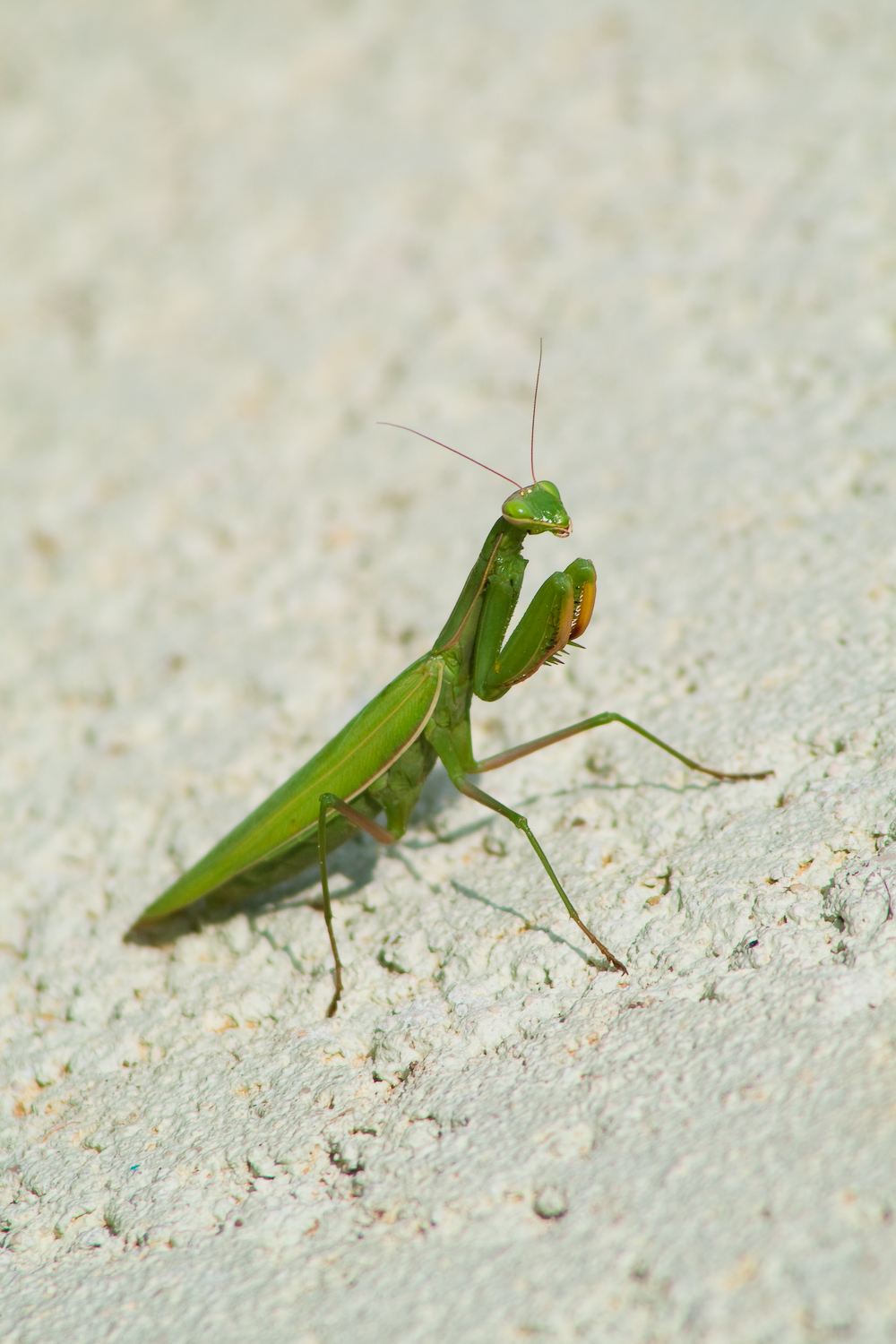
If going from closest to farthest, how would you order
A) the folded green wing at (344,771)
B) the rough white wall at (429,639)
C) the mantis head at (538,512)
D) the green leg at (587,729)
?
the rough white wall at (429,639), the mantis head at (538,512), the green leg at (587,729), the folded green wing at (344,771)

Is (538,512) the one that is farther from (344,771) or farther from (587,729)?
(344,771)

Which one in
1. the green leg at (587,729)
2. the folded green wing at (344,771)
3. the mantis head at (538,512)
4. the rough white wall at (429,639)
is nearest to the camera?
the rough white wall at (429,639)

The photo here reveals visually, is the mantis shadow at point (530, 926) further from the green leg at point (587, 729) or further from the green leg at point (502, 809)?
the green leg at point (587, 729)

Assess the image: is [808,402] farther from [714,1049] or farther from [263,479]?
[714,1049]

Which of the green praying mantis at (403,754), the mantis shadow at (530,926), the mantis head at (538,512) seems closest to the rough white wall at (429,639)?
the mantis shadow at (530,926)

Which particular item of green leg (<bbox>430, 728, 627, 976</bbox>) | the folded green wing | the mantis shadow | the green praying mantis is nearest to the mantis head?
the green praying mantis

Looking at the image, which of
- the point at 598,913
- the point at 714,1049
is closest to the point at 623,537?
the point at 598,913

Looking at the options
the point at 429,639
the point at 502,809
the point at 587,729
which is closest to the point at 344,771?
the point at 502,809

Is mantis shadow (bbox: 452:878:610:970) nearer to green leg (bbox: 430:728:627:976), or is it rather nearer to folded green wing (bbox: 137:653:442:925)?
green leg (bbox: 430:728:627:976)
